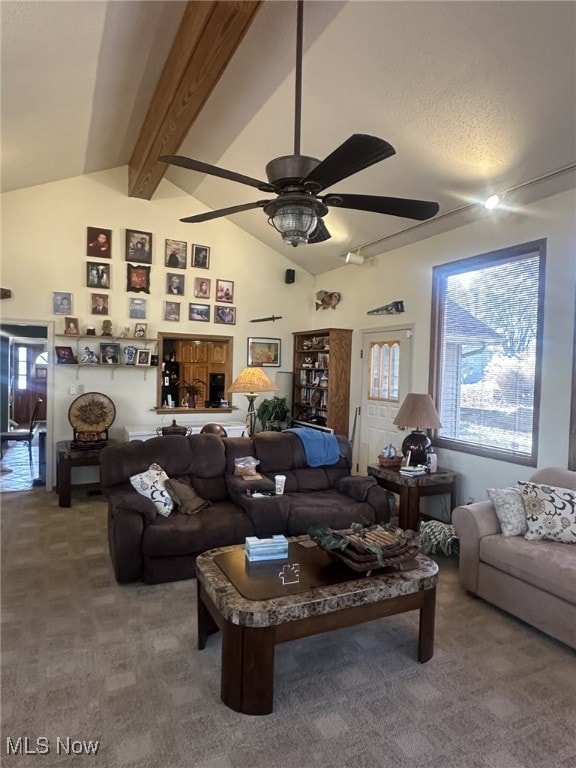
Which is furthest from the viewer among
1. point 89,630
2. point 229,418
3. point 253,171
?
point 229,418

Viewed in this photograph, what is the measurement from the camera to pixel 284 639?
2025 mm

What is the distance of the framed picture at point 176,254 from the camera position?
240 inches

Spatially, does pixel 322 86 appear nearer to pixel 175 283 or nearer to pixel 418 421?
pixel 418 421

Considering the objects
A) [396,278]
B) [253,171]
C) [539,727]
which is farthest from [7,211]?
[539,727]

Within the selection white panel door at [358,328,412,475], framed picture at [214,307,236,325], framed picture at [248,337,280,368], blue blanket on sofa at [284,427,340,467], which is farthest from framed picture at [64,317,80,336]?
white panel door at [358,328,412,475]

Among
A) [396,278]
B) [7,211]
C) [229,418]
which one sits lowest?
[229,418]

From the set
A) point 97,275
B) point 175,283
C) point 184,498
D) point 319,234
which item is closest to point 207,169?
point 319,234

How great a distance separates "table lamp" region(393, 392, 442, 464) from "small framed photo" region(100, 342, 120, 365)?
3.66m

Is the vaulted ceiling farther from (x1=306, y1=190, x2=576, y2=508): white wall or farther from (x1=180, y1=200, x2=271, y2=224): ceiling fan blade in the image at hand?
(x1=180, y1=200, x2=271, y2=224): ceiling fan blade

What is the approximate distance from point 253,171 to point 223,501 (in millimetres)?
3445

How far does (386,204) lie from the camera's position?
224cm

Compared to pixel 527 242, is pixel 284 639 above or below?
below

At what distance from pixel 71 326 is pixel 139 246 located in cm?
137

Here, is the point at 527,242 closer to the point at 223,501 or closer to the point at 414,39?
the point at 414,39
